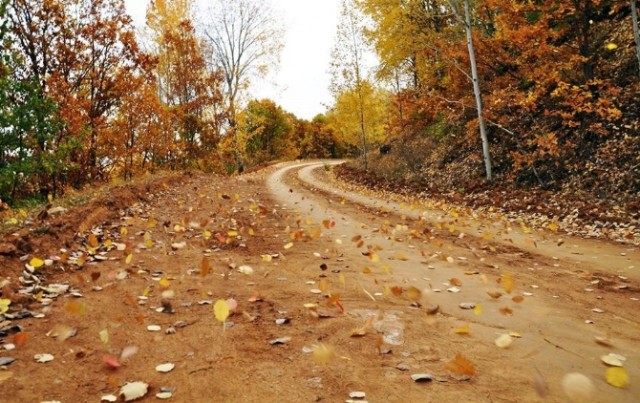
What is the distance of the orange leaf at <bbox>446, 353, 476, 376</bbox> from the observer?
252cm

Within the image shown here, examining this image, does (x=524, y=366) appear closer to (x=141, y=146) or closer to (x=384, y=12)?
(x=141, y=146)

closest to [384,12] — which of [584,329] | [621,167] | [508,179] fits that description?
[508,179]

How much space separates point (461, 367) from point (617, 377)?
37.3 inches

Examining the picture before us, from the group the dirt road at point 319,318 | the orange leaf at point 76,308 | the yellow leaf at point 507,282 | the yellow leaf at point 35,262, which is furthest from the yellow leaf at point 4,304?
the yellow leaf at point 507,282

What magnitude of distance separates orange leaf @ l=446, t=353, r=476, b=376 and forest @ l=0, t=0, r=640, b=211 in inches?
346

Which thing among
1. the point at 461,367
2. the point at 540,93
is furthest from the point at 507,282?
the point at 540,93

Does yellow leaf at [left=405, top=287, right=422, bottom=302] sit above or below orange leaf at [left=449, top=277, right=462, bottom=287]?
above

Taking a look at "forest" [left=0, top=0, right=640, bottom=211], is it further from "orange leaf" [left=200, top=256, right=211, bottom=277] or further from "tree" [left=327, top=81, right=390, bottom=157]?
"orange leaf" [left=200, top=256, right=211, bottom=277]

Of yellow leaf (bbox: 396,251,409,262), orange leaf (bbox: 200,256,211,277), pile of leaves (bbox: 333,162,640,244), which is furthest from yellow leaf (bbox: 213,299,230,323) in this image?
pile of leaves (bbox: 333,162,640,244)

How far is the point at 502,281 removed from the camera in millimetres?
4645

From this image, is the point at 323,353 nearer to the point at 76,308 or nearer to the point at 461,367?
the point at 461,367

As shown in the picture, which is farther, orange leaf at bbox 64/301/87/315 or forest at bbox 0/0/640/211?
forest at bbox 0/0/640/211

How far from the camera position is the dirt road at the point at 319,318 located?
2.45m

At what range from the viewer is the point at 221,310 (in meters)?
3.49
